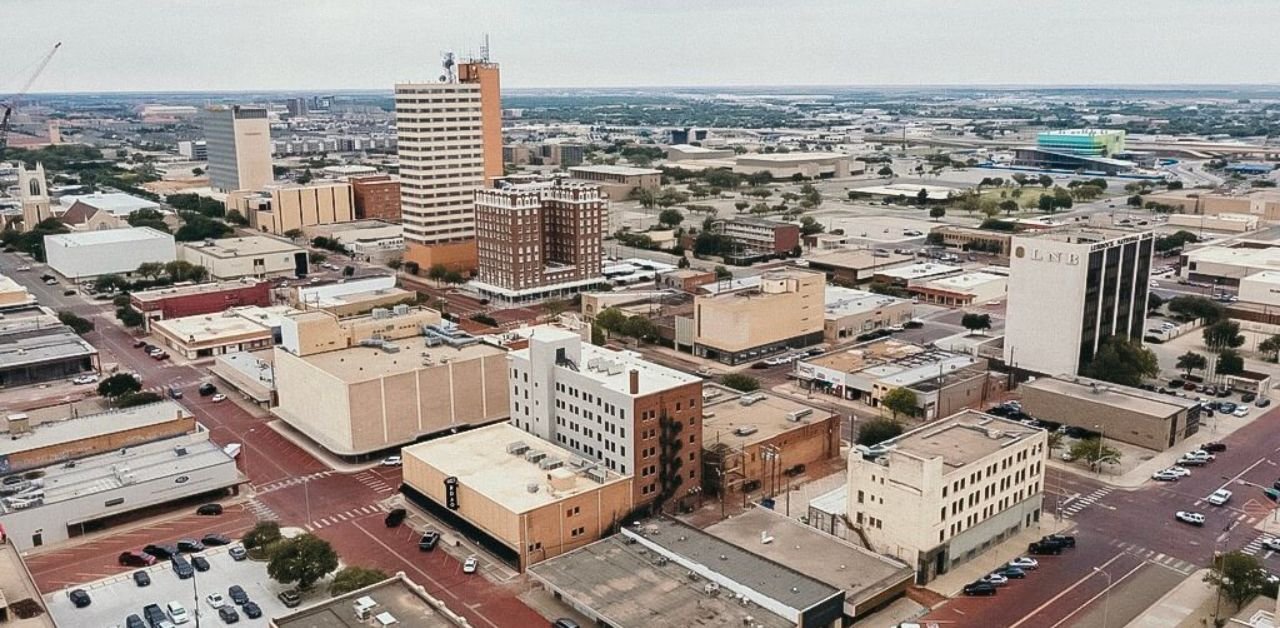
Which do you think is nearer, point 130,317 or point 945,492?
point 945,492

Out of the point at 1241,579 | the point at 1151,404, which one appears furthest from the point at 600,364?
the point at 1151,404

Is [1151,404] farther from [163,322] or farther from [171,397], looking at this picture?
[163,322]

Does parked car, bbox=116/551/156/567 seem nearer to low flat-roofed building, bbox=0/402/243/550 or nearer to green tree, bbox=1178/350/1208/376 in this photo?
low flat-roofed building, bbox=0/402/243/550

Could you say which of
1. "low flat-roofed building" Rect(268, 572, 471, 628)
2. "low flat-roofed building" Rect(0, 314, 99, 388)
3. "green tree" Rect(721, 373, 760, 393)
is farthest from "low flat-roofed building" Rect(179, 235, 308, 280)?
"low flat-roofed building" Rect(268, 572, 471, 628)

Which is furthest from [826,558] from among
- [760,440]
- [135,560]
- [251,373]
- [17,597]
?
[251,373]

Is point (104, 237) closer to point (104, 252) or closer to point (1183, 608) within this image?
point (104, 252)
